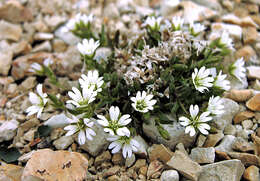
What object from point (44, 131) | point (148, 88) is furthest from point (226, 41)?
point (44, 131)

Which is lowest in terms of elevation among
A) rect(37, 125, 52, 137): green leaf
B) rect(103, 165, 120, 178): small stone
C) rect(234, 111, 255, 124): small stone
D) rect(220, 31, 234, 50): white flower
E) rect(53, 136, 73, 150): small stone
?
rect(103, 165, 120, 178): small stone

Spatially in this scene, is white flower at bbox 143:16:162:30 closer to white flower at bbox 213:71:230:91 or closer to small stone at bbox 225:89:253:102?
white flower at bbox 213:71:230:91

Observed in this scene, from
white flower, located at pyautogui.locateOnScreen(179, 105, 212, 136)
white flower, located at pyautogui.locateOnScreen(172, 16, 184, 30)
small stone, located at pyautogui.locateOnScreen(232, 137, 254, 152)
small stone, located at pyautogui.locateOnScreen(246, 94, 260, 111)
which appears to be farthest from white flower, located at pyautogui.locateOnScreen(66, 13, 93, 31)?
small stone, located at pyautogui.locateOnScreen(232, 137, 254, 152)

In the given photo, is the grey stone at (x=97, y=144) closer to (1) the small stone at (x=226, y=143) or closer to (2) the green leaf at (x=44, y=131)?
(2) the green leaf at (x=44, y=131)

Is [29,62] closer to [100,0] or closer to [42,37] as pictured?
[42,37]

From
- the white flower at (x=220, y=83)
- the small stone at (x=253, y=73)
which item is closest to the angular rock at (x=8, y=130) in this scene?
the white flower at (x=220, y=83)

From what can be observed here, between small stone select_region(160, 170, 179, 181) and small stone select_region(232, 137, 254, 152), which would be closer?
small stone select_region(160, 170, 179, 181)

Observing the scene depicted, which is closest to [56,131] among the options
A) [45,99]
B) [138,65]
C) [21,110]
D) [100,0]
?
[45,99]
